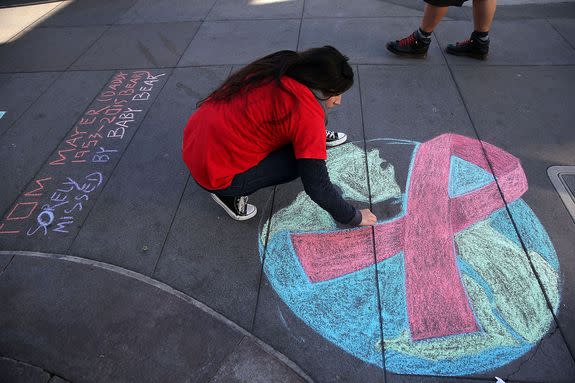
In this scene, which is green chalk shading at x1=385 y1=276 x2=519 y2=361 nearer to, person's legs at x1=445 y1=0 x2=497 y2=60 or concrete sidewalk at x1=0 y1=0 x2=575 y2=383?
concrete sidewalk at x1=0 y1=0 x2=575 y2=383

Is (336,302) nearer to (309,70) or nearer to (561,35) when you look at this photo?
(309,70)

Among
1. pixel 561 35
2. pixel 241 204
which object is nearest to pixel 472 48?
pixel 561 35

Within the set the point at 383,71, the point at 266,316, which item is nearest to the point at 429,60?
the point at 383,71

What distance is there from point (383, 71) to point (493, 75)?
42.7 inches

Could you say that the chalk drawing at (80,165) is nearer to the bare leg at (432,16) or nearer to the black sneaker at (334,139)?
the black sneaker at (334,139)

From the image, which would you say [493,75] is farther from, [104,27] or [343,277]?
[104,27]

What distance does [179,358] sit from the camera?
1825mm

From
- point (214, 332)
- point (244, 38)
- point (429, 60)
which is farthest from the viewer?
point (244, 38)

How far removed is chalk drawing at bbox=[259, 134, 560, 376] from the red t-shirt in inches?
25.5

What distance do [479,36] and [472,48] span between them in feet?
0.44

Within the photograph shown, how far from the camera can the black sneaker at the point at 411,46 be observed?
3.74 metres

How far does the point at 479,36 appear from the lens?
361 cm

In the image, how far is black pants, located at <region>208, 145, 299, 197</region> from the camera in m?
2.07

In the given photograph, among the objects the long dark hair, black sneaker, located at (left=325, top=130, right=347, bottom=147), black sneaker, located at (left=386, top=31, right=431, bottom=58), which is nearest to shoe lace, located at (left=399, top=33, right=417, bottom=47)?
black sneaker, located at (left=386, top=31, right=431, bottom=58)
